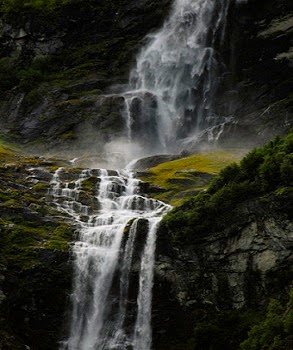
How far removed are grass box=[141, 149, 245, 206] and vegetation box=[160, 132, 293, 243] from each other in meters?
7.31

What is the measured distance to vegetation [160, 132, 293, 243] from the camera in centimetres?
2705

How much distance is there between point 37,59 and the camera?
72562 millimetres

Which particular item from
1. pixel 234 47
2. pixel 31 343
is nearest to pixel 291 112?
pixel 234 47

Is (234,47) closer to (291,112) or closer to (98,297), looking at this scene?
(291,112)

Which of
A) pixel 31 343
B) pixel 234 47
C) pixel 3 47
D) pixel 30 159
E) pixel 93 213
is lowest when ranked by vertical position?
pixel 31 343

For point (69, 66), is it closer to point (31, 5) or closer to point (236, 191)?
point (31, 5)

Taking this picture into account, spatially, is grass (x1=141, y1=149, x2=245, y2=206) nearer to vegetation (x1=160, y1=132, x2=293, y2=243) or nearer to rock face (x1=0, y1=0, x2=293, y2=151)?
rock face (x1=0, y1=0, x2=293, y2=151)

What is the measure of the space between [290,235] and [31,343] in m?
14.1

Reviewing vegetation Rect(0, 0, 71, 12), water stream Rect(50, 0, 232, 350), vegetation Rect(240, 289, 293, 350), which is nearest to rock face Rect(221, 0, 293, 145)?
water stream Rect(50, 0, 232, 350)

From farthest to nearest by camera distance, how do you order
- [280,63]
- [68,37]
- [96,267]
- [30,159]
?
[68,37] < [280,63] < [30,159] < [96,267]

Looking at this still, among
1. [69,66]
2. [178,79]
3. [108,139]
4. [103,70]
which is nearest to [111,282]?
[108,139]

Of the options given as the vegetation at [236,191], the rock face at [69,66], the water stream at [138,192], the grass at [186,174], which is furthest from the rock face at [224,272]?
the rock face at [69,66]

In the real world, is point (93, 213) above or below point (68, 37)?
below

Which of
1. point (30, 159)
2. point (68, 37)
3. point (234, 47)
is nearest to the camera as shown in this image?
point (30, 159)
